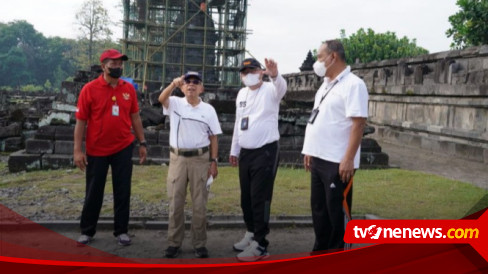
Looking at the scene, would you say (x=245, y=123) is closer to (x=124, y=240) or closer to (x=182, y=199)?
(x=182, y=199)

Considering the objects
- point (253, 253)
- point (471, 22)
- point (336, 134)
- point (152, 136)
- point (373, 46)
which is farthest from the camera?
point (373, 46)

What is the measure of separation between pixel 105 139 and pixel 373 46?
4023 centimetres

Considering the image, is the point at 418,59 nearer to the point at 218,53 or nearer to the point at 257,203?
the point at 257,203

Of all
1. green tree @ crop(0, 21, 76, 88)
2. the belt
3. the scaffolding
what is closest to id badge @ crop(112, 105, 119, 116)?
the belt

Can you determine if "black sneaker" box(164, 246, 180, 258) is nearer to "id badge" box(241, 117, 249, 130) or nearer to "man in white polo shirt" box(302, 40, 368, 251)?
"id badge" box(241, 117, 249, 130)

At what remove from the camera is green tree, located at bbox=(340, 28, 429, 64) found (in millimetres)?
39875

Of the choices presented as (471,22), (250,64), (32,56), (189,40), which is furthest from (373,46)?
(250,64)

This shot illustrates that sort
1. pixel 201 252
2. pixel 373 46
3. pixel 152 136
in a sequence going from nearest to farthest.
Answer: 1. pixel 201 252
2. pixel 152 136
3. pixel 373 46

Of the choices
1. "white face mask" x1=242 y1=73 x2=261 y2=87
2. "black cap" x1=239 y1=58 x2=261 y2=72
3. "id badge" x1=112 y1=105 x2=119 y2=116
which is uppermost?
"black cap" x1=239 y1=58 x2=261 y2=72

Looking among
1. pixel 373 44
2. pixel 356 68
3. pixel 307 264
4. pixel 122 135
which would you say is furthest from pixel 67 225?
pixel 373 44

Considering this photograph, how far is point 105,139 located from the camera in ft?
14.1

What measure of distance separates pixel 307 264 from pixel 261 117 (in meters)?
1.52

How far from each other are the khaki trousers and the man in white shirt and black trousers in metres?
0.41

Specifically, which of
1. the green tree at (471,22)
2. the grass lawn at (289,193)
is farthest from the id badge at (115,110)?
the green tree at (471,22)
